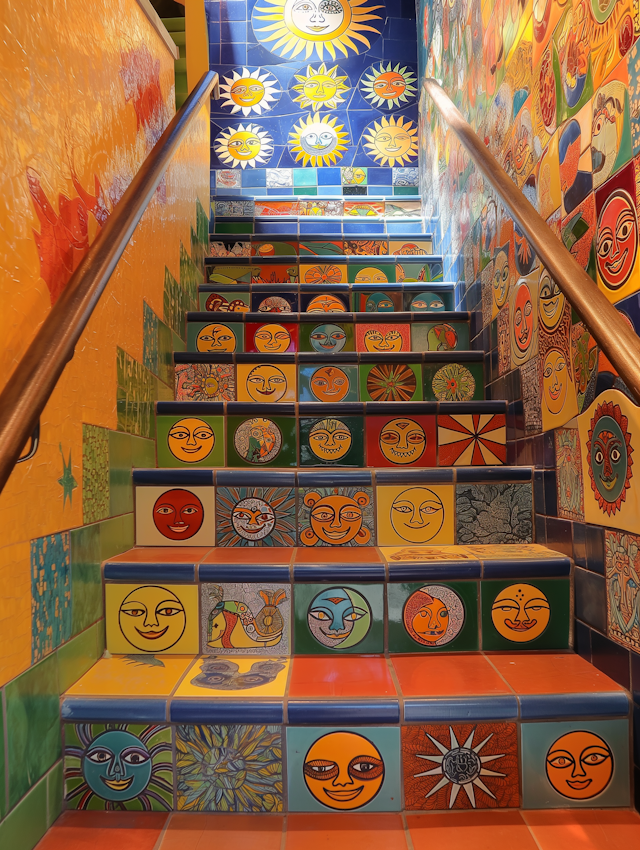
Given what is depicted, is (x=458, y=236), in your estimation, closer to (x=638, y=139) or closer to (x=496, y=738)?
(x=638, y=139)

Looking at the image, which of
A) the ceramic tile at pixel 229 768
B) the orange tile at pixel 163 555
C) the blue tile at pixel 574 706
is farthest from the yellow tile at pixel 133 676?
the blue tile at pixel 574 706

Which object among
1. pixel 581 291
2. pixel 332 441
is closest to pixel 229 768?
pixel 332 441

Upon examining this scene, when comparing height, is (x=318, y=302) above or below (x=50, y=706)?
above

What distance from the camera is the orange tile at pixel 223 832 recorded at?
0.92 meters

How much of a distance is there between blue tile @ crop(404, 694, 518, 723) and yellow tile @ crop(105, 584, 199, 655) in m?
0.52

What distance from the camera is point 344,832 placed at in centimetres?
95

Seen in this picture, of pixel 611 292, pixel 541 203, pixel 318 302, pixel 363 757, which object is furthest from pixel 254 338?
pixel 363 757

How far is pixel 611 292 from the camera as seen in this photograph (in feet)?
3.59

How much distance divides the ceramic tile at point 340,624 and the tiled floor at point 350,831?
33 centimetres

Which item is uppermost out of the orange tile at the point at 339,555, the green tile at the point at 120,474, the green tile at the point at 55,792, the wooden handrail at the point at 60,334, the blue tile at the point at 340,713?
the wooden handrail at the point at 60,334

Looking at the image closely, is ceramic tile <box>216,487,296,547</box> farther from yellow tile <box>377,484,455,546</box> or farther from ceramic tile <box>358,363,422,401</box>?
ceramic tile <box>358,363,422,401</box>

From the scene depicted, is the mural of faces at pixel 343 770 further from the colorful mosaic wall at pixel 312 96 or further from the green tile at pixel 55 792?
the colorful mosaic wall at pixel 312 96

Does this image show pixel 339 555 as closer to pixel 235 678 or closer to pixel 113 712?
pixel 235 678

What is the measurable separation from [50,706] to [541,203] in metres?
1.63
